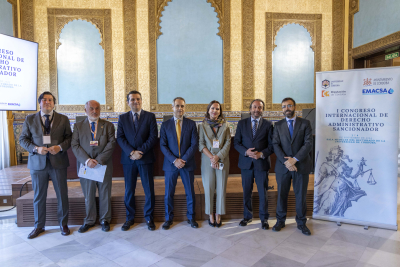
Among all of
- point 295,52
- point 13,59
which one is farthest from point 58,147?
point 295,52

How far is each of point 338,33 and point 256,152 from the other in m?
6.41

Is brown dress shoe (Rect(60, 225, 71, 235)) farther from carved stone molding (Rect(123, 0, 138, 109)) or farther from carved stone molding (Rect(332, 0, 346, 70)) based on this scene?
carved stone molding (Rect(332, 0, 346, 70))

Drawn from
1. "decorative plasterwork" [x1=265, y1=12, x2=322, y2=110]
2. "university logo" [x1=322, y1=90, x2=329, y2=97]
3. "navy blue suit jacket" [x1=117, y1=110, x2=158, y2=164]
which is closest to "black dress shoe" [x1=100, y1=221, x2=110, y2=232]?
"navy blue suit jacket" [x1=117, y1=110, x2=158, y2=164]

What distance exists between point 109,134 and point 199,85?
14.2 feet

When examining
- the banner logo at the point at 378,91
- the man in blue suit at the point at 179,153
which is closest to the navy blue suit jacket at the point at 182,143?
the man in blue suit at the point at 179,153

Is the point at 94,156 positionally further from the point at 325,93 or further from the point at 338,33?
the point at 338,33

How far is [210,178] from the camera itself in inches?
120

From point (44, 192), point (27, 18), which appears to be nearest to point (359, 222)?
point (44, 192)

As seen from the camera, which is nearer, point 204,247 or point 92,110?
point 204,247

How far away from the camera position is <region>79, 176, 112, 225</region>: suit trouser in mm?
2980

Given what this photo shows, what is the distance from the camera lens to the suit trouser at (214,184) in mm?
3023

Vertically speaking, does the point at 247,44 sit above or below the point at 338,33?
below

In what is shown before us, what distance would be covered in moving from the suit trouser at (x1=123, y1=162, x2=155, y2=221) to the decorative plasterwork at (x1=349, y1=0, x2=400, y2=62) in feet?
20.3

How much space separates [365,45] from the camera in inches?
254
